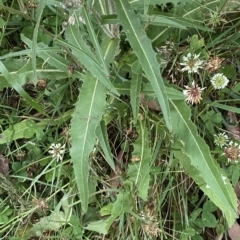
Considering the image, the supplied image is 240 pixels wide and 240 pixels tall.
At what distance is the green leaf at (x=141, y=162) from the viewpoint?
130 centimetres

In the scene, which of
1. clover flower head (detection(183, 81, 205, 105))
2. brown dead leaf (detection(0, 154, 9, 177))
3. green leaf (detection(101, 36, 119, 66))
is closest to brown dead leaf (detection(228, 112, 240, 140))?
clover flower head (detection(183, 81, 205, 105))

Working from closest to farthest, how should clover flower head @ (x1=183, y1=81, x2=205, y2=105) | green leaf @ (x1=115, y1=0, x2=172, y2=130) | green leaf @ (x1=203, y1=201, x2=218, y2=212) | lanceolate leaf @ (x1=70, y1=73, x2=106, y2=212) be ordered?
green leaf @ (x1=115, y1=0, x2=172, y2=130)
lanceolate leaf @ (x1=70, y1=73, x2=106, y2=212)
clover flower head @ (x1=183, y1=81, x2=205, y2=105)
green leaf @ (x1=203, y1=201, x2=218, y2=212)

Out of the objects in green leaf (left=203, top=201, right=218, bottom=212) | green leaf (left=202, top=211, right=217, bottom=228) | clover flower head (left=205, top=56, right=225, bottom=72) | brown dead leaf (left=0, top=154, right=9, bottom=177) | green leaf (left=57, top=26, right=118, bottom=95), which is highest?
green leaf (left=57, top=26, right=118, bottom=95)

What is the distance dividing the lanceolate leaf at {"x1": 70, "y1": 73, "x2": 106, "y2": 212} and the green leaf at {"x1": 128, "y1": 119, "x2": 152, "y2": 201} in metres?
0.25

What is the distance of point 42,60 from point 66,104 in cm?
26

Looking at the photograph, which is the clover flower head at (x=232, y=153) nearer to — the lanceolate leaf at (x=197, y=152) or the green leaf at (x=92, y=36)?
the lanceolate leaf at (x=197, y=152)

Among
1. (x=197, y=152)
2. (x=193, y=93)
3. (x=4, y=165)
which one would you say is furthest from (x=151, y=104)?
(x=4, y=165)

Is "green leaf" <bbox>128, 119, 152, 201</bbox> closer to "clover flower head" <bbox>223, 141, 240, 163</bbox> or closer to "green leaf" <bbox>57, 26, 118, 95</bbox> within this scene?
"clover flower head" <bbox>223, 141, 240, 163</bbox>

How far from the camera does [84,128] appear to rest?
1.07 meters

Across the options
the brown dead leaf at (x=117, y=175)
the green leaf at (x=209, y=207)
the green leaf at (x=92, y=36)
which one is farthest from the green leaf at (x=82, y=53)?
the green leaf at (x=209, y=207)

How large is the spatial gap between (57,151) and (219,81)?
1.76 feet

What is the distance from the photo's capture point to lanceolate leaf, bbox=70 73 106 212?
3.48ft

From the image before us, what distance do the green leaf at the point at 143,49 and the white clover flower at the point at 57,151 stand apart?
0.54 metres

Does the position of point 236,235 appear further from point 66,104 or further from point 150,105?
point 66,104
